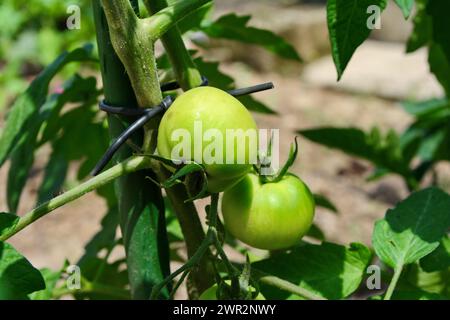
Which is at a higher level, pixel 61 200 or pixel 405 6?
pixel 405 6

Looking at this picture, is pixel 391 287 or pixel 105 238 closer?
pixel 391 287


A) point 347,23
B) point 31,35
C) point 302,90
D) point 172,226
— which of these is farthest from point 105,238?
point 31,35

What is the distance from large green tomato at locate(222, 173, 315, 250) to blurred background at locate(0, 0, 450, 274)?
130cm

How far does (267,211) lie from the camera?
2.20 ft

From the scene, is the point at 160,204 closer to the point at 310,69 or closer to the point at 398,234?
the point at 398,234

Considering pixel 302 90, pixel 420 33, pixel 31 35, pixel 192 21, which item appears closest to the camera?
pixel 192 21

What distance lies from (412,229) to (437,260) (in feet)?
0.13

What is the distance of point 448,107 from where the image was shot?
1.29 meters

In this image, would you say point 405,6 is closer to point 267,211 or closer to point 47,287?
point 267,211

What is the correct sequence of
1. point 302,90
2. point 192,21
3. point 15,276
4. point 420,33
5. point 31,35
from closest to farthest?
point 15,276, point 192,21, point 420,33, point 302,90, point 31,35

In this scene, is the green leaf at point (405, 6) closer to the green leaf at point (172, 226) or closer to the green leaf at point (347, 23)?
the green leaf at point (347, 23)

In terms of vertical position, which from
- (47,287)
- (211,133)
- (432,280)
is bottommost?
(432,280)

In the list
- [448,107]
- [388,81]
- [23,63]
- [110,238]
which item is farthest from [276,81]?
[110,238]

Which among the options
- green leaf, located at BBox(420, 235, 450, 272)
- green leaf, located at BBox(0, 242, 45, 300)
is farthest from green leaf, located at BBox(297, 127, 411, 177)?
green leaf, located at BBox(0, 242, 45, 300)
